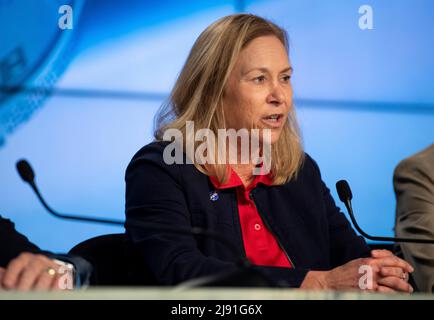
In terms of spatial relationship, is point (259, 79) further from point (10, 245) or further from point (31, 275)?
point (31, 275)

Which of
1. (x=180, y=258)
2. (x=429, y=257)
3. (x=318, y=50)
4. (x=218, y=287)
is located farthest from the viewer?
(x=318, y=50)

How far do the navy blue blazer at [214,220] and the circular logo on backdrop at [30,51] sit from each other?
2.54 feet

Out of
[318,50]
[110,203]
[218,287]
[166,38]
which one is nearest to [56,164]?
[110,203]

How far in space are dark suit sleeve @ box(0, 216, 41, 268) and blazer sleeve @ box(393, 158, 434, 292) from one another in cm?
100

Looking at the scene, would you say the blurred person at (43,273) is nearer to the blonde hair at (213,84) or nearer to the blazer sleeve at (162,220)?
the blazer sleeve at (162,220)

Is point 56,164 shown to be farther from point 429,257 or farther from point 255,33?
point 429,257

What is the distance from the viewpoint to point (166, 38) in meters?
2.88

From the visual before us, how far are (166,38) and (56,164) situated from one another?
0.60 metres

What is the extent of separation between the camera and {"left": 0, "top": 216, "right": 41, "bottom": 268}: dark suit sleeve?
6.17 ft

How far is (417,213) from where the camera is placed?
7.30ft

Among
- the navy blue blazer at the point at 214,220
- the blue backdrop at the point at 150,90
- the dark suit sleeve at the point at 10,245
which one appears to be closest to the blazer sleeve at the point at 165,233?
the navy blue blazer at the point at 214,220

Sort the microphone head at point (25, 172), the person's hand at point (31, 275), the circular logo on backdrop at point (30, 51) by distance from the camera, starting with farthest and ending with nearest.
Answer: the circular logo on backdrop at point (30, 51), the microphone head at point (25, 172), the person's hand at point (31, 275)

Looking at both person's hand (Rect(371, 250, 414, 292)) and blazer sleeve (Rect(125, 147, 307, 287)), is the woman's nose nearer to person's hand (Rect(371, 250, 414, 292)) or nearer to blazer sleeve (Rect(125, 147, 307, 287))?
blazer sleeve (Rect(125, 147, 307, 287))

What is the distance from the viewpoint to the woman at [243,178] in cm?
197
